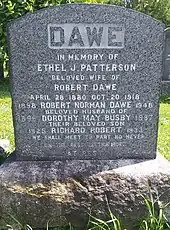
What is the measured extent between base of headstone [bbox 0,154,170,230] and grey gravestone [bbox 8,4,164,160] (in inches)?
11.4

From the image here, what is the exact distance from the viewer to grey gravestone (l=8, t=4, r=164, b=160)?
102 inches

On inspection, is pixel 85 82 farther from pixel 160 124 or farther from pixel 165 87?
pixel 165 87

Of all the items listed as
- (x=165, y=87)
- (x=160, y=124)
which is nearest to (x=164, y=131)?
(x=160, y=124)

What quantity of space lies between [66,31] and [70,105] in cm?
60

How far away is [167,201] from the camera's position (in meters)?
2.60

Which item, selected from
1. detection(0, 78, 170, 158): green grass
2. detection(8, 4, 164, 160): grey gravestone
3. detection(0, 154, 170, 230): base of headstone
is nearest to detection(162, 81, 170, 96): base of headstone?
detection(0, 78, 170, 158): green grass

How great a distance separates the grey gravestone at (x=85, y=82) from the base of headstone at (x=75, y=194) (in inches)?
11.4

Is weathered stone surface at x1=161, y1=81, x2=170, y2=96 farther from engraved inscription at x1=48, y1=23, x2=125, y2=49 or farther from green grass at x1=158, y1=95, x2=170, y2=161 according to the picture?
engraved inscription at x1=48, y1=23, x2=125, y2=49

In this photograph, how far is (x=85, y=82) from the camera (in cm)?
270

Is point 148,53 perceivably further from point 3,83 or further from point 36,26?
point 3,83

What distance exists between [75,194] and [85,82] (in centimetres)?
89

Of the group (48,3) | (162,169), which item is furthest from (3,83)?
(162,169)

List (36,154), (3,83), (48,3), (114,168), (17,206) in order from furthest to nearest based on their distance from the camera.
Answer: (3,83) → (48,3) → (36,154) → (114,168) → (17,206)

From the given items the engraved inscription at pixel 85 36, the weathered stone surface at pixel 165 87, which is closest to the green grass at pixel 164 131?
the weathered stone surface at pixel 165 87
